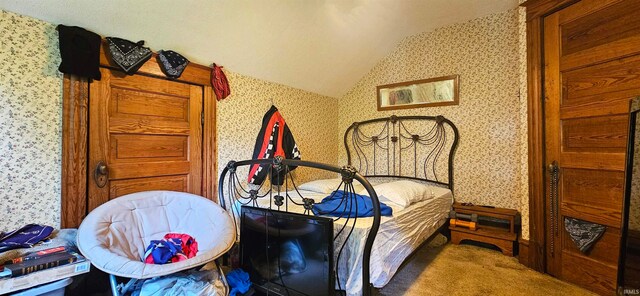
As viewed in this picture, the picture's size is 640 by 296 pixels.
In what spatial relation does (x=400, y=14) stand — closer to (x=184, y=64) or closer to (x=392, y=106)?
(x=392, y=106)

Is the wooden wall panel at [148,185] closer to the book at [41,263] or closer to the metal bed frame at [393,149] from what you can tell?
the metal bed frame at [393,149]

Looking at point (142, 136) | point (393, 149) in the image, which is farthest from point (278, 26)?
point (393, 149)

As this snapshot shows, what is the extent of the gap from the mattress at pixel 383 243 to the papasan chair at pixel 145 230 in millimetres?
574

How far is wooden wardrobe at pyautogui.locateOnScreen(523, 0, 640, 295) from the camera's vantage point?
75.4 inches

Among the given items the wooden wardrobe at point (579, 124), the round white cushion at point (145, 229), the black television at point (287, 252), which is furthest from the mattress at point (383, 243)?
the wooden wardrobe at point (579, 124)

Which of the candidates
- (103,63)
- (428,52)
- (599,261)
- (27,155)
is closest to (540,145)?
(599,261)

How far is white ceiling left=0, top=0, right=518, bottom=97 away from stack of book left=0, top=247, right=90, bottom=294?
138 centimetres

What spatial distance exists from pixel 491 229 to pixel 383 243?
1804 mm

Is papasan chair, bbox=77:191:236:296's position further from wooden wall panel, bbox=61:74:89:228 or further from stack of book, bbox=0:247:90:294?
wooden wall panel, bbox=61:74:89:228

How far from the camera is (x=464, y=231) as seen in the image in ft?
9.65

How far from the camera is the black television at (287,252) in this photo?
5.23 ft

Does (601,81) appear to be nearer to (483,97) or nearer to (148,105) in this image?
(483,97)

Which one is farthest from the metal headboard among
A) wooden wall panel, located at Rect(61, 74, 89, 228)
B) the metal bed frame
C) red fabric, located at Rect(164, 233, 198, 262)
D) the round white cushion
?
wooden wall panel, located at Rect(61, 74, 89, 228)

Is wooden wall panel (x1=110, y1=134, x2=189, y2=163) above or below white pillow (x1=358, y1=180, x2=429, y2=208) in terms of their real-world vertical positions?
above
